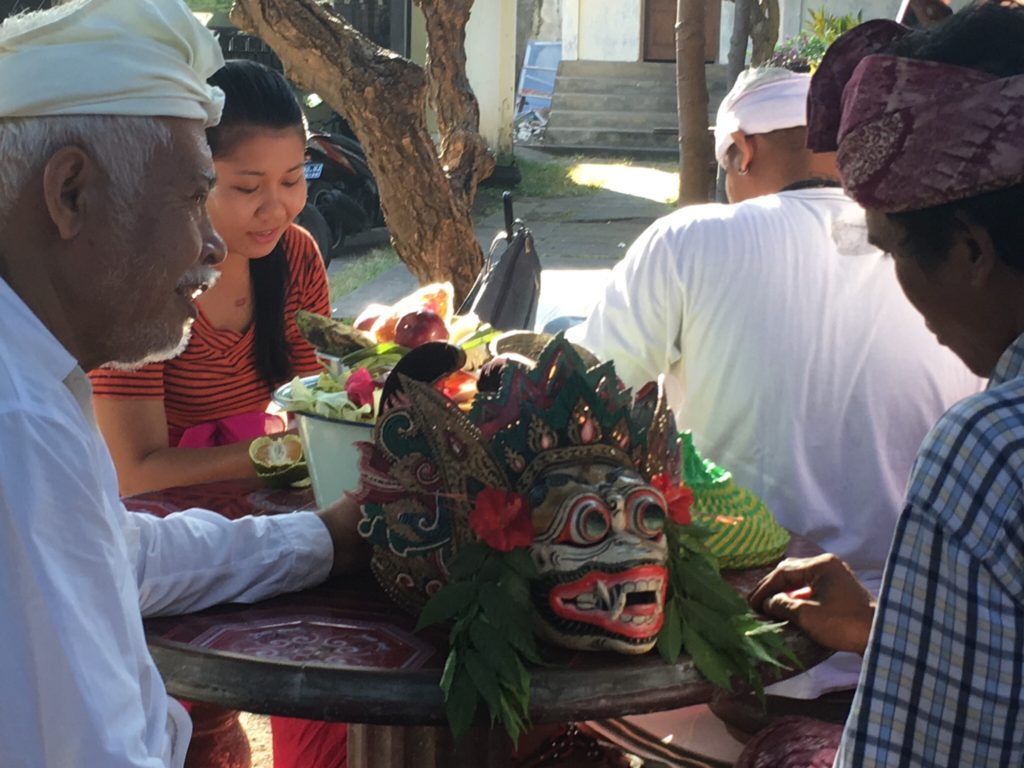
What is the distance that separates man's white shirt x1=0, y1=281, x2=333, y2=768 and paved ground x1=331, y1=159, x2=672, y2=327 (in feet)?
17.9

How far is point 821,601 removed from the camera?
203cm

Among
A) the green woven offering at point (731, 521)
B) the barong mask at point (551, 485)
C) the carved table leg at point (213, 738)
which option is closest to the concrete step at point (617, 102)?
the carved table leg at point (213, 738)

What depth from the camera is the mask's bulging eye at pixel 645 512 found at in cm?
178

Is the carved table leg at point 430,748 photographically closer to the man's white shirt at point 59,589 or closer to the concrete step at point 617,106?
the man's white shirt at point 59,589

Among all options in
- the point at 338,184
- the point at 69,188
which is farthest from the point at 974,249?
the point at 338,184

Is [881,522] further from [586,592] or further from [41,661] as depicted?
[41,661]

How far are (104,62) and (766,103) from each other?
2.02 m

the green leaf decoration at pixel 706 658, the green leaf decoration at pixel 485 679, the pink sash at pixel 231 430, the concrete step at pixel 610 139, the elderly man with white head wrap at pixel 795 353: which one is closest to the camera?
the green leaf decoration at pixel 485 679

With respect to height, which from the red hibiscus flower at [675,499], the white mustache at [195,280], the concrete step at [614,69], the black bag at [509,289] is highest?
the white mustache at [195,280]

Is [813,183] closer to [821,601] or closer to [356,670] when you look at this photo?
[821,601]

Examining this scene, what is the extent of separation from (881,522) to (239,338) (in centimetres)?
160

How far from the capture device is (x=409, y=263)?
17.5 ft

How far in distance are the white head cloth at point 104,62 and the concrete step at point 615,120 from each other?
59.9 ft

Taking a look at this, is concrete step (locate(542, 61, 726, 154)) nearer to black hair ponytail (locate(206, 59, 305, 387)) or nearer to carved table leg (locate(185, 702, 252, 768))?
black hair ponytail (locate(206, 59, 305, 387))
